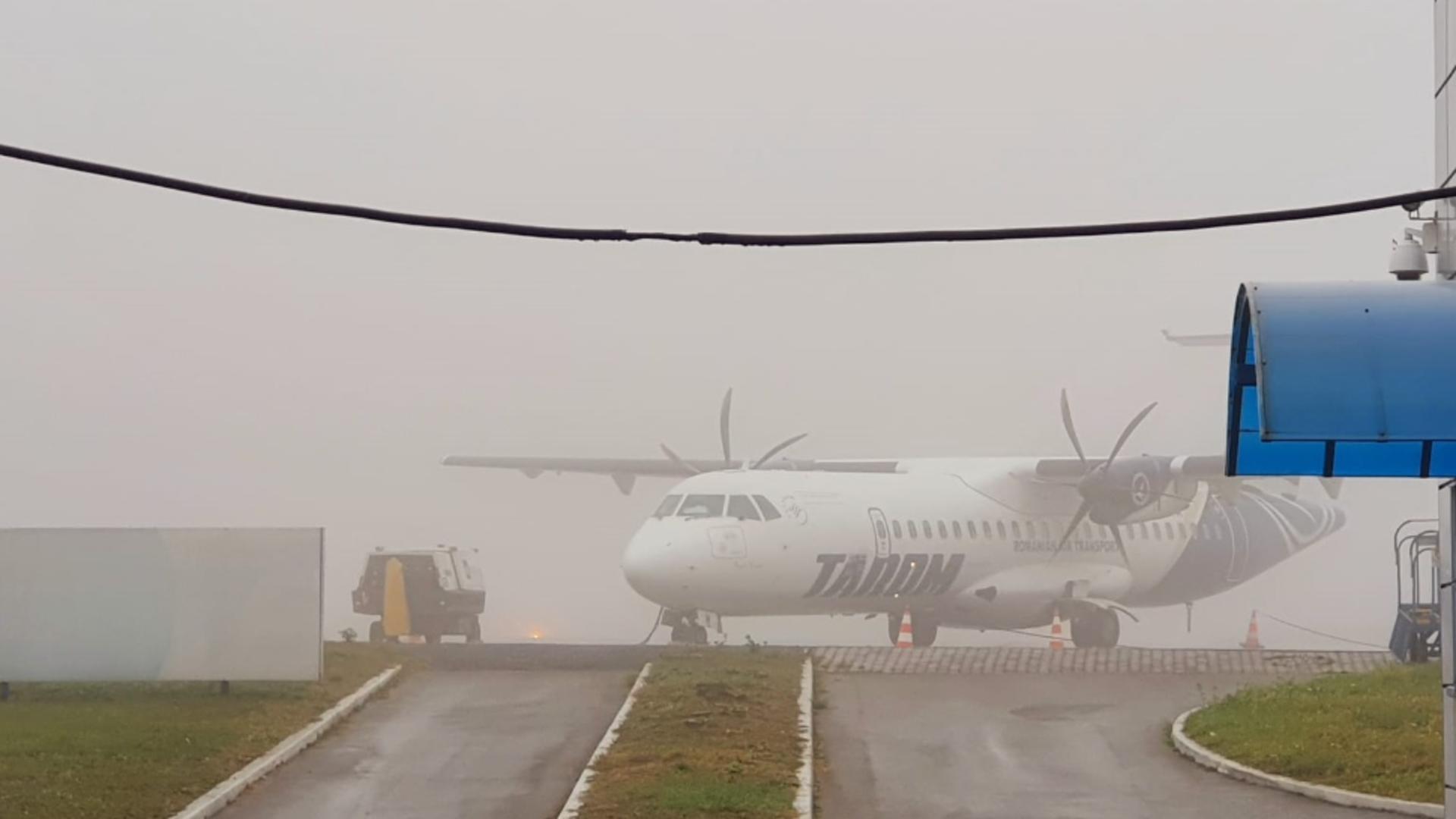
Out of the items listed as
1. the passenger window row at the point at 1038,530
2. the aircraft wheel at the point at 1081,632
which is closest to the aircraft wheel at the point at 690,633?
the passenger window row at the point at 1038,530

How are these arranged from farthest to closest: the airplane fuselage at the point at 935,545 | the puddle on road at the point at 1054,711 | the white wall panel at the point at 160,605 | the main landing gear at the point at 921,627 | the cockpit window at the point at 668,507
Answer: the main landing gear at the point at 921,627, the cockpit window at the point at 668,507, the airplane fuselage at the point at 935,545, the white wall panel at the point at 160,605, the puddle on road at the point at 1054,711

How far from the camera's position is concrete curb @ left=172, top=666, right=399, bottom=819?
49.7 feet

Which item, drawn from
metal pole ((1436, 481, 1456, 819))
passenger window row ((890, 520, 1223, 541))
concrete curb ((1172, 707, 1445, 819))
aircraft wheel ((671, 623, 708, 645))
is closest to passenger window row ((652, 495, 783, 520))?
aircraft wheel ((671, 623, 708, 645))

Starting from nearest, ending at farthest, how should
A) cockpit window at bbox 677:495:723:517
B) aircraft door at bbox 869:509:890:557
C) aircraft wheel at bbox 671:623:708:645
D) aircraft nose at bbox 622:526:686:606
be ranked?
aircraft nose at bbox 622:526:686:606 → cockpit window at bbox 677:495:723:517 → aircraft wheel at bbox 671:623:708:645 → aircraft door at bbox 869:509:890:557

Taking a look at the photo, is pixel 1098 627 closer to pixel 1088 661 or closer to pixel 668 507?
pixel 1088 661

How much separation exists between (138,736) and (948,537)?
1738 cm

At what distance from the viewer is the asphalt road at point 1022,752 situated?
51.5 feet

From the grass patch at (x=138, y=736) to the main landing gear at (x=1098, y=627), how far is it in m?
13.7

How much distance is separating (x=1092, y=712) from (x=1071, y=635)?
524 inches

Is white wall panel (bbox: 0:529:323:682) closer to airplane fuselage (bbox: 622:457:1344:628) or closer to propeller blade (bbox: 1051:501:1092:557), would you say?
airplane fuselage (bbox: 622:457:1344:628)

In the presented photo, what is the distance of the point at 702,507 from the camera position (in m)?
30.0

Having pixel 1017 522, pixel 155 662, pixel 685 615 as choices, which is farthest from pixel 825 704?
pixel 1017 522

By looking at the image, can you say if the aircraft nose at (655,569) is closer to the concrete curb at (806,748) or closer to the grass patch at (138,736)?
the concrete curb at (806,748)

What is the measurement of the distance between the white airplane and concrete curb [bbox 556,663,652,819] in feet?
18.0
